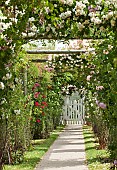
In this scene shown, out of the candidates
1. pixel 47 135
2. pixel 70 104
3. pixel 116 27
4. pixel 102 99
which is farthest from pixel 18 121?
pixel 70 104

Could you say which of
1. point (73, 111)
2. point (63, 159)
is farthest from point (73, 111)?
point (63, 159)

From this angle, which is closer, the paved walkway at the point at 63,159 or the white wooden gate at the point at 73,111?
the paved walkway at the point at 63,159

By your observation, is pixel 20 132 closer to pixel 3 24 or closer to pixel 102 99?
pixel 102 99

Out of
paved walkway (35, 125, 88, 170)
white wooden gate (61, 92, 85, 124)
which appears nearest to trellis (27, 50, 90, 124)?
white wooden gate (61, 92, 85, 124)

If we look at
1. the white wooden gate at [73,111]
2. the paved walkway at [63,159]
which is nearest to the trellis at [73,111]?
the white wooden gate at [73,111]

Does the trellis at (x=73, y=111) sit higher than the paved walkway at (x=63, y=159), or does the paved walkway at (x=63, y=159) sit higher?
the trellis at (x=73, y=111)

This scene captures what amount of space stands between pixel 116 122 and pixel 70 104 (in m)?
26.5

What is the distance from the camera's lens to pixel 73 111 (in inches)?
1282

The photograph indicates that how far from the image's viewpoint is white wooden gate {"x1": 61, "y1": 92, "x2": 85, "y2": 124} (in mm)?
32469

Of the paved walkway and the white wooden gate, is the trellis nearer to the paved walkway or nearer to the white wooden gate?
the white wooden gate

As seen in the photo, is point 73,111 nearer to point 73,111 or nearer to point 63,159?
point 73,111

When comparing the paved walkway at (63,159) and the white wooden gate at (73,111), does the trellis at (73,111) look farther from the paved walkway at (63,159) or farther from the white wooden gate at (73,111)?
the paved walkway at (63,159)

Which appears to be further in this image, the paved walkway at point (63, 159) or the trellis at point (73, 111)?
the trellis at point (73, 111)

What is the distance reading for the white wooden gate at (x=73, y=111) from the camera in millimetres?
32469
